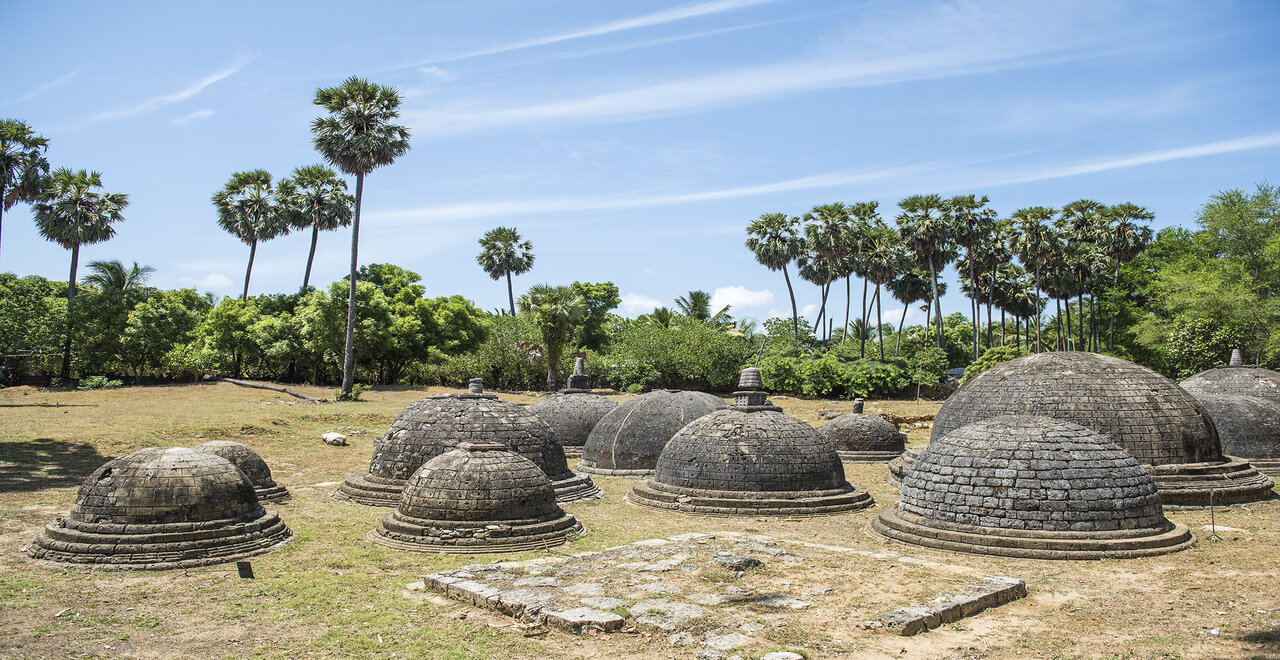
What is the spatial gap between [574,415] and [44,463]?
14.5 metres

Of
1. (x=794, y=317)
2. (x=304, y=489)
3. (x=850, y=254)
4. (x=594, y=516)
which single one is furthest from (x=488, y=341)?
(x=594, y=516)

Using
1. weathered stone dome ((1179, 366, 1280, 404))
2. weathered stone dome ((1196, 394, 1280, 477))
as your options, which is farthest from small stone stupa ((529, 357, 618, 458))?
weathered stone dome ((1179, 366, 1280, 404))

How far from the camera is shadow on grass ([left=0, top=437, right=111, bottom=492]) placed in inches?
742

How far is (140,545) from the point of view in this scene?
1270cm

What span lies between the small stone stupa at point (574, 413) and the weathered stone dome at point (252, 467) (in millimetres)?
9103

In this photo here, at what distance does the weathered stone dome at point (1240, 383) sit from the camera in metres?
26.5

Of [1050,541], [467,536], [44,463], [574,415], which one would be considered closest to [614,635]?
[467,536]

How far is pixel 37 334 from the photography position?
40125mm

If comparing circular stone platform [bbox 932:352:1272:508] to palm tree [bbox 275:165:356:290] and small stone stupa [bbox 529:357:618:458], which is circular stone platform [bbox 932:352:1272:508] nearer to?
small stone stupa [bbox 529:357:618:458]

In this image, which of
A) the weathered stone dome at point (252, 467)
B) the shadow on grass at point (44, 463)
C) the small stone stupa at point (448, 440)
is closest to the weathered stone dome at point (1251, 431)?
the small stone stupa at point (448, 440)

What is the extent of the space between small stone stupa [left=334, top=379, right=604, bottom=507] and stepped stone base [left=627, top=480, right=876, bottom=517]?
2.44 metres

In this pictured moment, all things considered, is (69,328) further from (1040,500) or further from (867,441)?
(1040,500)

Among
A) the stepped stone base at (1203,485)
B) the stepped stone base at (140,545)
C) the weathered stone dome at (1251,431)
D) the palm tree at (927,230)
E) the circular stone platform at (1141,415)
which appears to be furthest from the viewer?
the palm tree at (927,230)

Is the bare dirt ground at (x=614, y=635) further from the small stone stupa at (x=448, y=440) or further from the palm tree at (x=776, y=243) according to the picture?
the palm tree at (x=776, y=243)
